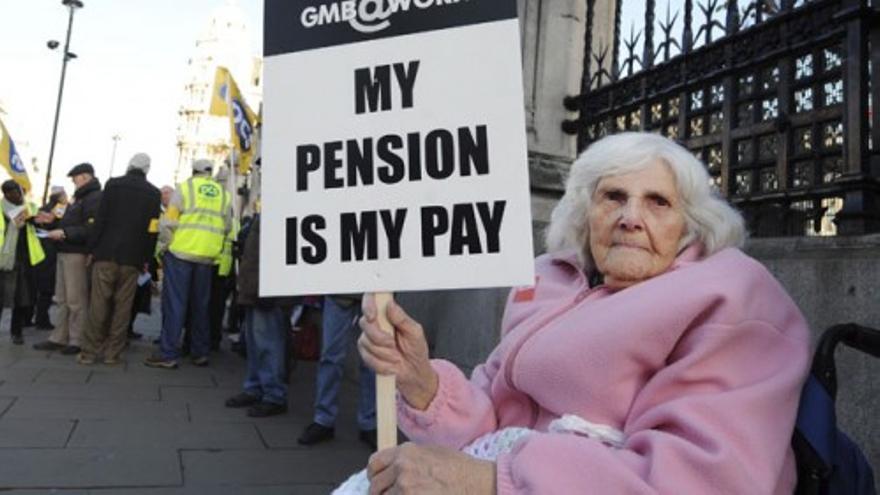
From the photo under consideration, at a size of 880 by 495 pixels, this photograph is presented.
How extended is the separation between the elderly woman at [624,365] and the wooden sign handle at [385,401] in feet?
0.06

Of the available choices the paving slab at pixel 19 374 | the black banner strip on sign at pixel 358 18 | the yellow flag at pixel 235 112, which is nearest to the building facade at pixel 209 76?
the yellow flag at pixel 235 112

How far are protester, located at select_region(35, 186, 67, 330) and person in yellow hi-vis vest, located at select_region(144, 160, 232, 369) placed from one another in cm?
330

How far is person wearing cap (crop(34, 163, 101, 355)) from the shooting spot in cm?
756

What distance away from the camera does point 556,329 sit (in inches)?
73.3

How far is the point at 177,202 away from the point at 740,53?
16.7 ft

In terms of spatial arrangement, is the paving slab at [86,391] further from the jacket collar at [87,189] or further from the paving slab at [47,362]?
the jacket collar at [87,189]

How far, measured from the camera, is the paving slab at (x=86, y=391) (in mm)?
5570

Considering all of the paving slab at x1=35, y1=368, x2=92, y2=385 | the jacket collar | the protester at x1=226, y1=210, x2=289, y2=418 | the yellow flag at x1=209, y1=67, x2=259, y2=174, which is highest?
the yellow flag at x1=209, y1=67, x2=259, y2=174

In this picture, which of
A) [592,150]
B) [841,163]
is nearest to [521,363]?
[592,150]

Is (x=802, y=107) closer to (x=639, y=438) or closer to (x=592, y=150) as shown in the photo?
(x=592, y=150)

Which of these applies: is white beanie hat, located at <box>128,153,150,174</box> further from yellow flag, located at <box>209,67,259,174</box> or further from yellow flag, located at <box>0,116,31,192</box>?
yellow flag, located at <box>209,67,259,174</box>

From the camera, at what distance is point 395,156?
5.87ft

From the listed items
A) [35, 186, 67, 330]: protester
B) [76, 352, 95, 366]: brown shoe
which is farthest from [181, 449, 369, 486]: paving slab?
[35, 186, 67, 330]: protester

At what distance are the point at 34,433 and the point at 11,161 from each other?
16.5ft
